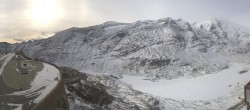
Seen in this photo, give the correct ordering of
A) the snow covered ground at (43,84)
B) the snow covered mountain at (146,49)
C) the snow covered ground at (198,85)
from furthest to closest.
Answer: the snow covered mountain at (146,49)
the snow covered ground at (198,85)
the snow covered ground at (43,84)

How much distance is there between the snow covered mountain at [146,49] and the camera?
12538 centimetres

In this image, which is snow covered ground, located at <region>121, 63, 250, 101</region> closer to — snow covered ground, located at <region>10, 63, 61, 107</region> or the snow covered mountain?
the snow covered mountain

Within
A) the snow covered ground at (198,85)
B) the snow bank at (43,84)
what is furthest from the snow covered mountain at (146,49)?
the snow bank at (43,84)

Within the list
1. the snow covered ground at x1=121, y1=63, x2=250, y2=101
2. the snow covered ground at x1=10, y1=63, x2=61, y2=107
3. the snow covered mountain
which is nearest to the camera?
the snow covered ground at x1=10, y1=63, x2=61, y2=107

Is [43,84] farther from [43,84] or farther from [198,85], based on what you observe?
[198,85]

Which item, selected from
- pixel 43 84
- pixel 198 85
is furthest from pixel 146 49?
pixel 43 84

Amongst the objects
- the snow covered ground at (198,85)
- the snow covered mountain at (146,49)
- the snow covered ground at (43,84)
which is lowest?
the snow covered ground at (198,85)

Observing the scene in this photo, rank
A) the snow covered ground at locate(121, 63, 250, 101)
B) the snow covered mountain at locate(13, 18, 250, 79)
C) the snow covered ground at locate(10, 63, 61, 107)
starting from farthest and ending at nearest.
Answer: the snow covered mountain at locate(13, 18, 250, 79) → the snow covered ground at locate(121, 63, 250, 101) → the snow covered ground at locate(10, 63, 61, 107)

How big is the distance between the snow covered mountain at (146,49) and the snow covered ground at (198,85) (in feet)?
20.9

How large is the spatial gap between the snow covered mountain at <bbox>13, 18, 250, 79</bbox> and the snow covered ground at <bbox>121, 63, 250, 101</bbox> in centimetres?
637

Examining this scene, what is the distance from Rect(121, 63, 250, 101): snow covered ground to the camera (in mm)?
83869

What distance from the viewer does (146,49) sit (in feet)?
465

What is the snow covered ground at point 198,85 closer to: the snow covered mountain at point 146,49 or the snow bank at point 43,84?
the snow covered mountain at point 146,49

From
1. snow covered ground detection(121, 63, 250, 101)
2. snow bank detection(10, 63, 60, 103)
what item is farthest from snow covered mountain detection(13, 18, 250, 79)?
snow bank detection(10, 63, 60, 103)
